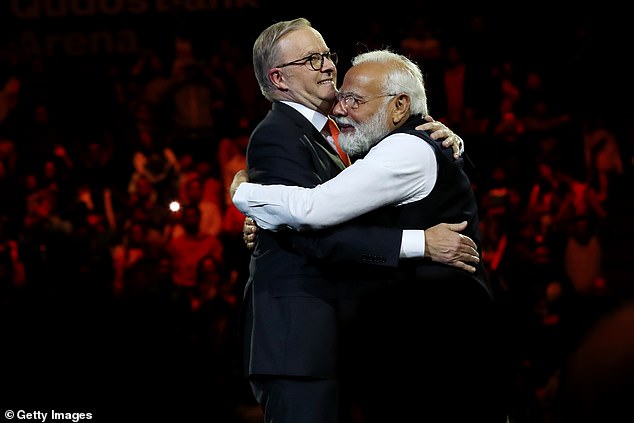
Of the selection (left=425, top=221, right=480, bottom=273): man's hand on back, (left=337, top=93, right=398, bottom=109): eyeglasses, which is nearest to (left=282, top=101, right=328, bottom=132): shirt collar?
(left=337, top=93, right=398, bottom=109): eyeglasses

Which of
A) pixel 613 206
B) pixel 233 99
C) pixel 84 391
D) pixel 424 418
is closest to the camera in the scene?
pixel 424 418

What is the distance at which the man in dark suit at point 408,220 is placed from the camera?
9.18ft

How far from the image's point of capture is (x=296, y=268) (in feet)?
10.2

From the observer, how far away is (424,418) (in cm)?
272

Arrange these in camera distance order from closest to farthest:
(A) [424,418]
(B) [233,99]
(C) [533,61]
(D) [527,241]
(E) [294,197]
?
(A) [424,418]
(E) [294,197]
(D) [527,241]
(B) [233,99]
(C) [533,61]

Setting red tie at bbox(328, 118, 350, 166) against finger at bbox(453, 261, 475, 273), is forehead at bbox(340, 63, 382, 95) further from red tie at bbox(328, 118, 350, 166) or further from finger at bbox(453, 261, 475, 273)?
finger at bbox(453, 261, 475, 273)

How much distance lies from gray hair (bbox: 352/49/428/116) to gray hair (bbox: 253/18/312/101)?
37 centimetres

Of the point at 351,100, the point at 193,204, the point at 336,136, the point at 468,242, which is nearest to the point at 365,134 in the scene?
the point at 351,100

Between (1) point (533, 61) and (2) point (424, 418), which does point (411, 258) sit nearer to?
(2) point (424, 418)

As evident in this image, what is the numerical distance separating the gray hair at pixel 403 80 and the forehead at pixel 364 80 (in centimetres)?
3

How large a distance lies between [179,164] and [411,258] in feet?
25.8

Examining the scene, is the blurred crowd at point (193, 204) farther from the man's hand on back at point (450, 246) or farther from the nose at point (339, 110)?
the nose at point (339, 110)

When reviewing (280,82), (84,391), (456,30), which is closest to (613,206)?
(456,30)

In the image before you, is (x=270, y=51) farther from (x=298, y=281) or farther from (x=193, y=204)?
(x=193, y=204)
